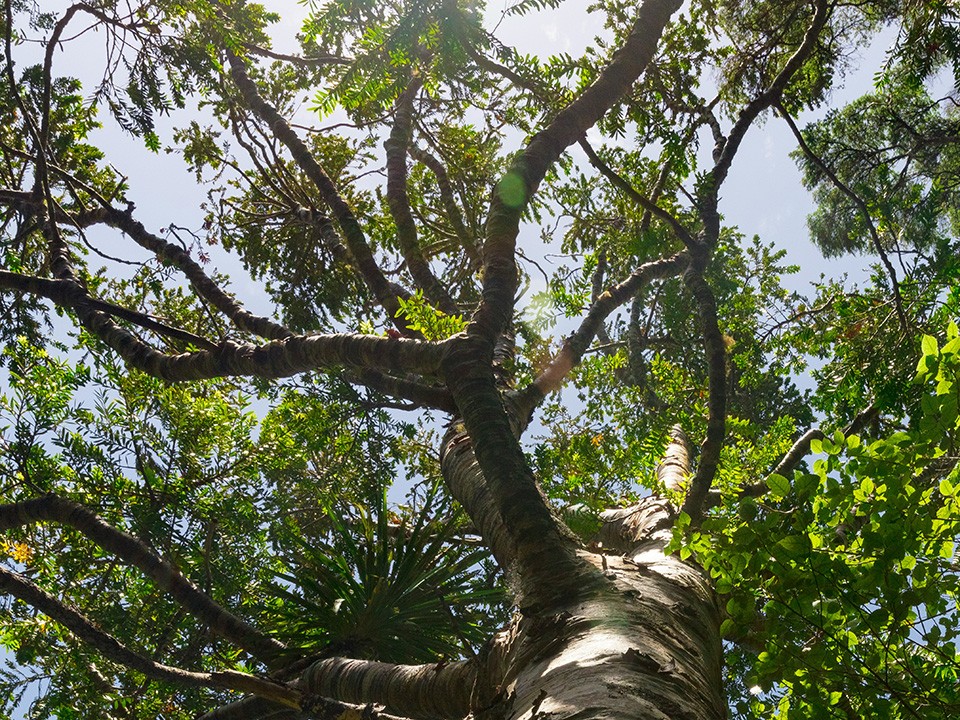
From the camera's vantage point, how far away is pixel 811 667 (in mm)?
Answer: 1965

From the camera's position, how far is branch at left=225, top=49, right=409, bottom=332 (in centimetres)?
473

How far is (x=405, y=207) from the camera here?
5602 millimetres

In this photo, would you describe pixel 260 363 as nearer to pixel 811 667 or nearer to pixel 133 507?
pixel 133 507

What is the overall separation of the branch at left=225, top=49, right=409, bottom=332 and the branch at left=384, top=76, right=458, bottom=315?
267 mm

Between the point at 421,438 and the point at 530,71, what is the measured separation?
201 inches

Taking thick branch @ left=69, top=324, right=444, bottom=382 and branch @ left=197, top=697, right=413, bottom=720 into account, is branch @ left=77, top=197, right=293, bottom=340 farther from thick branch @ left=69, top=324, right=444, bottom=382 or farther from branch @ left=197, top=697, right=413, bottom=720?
branch @ left=197, top=697, right=413, bottom=720

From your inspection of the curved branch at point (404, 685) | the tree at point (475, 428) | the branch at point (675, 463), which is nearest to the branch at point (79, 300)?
the tree at point (475, 428)

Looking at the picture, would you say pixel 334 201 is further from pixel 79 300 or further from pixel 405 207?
pixel 79 300

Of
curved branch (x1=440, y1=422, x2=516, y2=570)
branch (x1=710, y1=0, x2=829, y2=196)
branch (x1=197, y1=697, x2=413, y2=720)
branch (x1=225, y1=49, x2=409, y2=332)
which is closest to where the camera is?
branch (x1=197, y1=697, x2=413, y2=720)

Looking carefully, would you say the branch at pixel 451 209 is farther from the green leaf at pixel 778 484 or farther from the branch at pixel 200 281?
the green leaf at pixel 778 484

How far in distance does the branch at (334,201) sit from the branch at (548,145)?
1.02m

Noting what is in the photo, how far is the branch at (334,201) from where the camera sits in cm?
473

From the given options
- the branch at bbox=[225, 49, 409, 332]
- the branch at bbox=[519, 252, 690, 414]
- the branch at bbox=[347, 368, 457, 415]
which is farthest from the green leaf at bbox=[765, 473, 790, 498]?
the branch at bbox=[225, 49, 409, 332]

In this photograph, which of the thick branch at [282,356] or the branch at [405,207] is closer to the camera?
the thick branch at [282,356]
